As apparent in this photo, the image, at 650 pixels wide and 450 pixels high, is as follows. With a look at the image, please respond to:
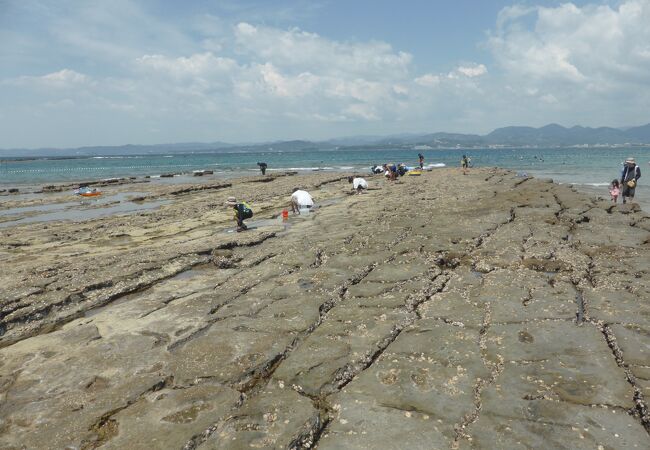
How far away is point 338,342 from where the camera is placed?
6605 millimetres

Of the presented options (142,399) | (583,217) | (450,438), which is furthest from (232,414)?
(583,217)

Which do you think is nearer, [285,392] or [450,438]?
[450,438]

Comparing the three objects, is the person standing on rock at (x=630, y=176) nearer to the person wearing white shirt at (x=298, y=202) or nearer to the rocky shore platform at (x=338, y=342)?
the rocky shore platform at (x=338, y=342)

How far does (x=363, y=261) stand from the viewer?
426 inches

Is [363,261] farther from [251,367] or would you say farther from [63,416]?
[63,416]

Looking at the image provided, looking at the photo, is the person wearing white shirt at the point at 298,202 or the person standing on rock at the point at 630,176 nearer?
the person standing on rock at the point at 630,176

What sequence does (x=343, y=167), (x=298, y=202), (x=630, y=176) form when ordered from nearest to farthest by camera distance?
1. (x=630, y=176)
2. (x=298, y=202)
3. (x=343, y=167)

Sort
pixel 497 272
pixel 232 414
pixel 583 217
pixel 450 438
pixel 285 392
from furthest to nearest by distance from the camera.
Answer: pixel 583 217, pixel 497 272, pixel 285 392, pixel 232 414, pixel 450 438

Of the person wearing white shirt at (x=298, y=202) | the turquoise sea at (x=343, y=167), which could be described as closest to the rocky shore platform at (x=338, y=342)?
the person wearing white shirt at (x=298, y=202)

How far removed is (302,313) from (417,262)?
158 inches

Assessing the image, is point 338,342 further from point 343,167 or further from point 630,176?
point 343,167

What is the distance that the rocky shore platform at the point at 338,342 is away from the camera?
15.4 feet

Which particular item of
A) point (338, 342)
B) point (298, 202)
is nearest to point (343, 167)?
point (298, 202)

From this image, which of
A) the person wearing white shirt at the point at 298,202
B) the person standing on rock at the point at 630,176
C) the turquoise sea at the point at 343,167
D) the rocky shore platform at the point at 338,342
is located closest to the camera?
the rocky shore platform at the point at 338,342
